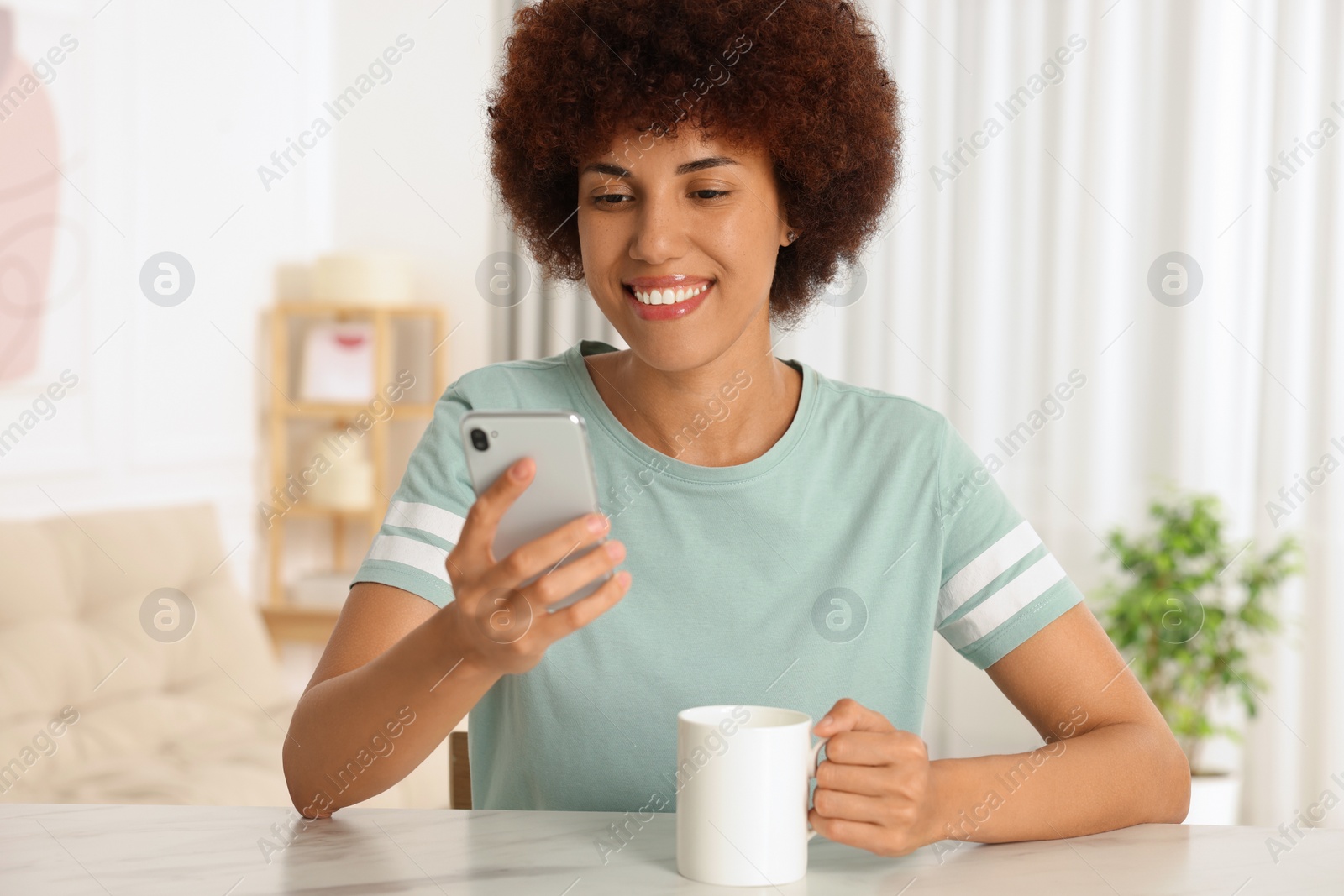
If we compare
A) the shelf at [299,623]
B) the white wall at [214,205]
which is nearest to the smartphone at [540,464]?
the white wall at [214,205]

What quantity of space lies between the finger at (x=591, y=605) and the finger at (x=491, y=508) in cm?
6

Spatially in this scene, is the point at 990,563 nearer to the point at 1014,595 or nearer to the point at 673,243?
the point at 1014,595

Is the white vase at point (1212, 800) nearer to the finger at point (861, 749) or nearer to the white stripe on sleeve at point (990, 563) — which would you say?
the white stripe on sleeve at point (990, 563)

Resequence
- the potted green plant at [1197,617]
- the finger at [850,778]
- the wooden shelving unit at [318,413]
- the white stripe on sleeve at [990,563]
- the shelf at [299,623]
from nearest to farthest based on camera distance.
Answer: the finger at [850,778] < the white stripe on sleeve at [990,563] < the potted green plant at [1197,617] < the shelf at [299,623] < the wooden shelving unit at [318,413]

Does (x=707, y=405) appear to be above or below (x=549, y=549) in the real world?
above

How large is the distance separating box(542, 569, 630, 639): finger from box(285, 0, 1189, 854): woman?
32 centimetres

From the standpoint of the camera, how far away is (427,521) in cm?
114

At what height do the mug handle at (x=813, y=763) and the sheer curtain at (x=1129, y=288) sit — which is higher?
the sheer curtain at (x=1129, y=288)

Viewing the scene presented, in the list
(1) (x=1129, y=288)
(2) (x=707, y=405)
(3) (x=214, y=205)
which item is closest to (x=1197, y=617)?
(1) (x=1129, y=288)

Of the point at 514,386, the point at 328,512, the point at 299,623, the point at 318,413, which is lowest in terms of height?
the point at 299,623

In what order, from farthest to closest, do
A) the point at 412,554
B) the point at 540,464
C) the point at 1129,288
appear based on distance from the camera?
the point at 1129,288
the point at 412,554
the point at 540,464

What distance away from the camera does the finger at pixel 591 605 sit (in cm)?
78

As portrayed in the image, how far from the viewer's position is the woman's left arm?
33.7 inches

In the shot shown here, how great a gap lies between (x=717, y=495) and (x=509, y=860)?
0.49 meters
